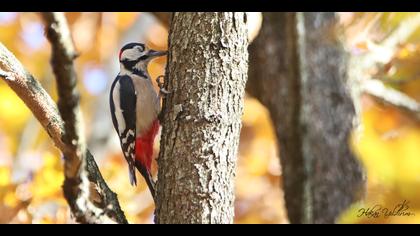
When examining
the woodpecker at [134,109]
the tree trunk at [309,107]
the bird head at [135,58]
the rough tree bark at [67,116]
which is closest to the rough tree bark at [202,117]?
the rough tree bark at [67,116]

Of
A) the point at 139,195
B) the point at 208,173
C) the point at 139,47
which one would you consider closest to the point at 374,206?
the point at 208,173

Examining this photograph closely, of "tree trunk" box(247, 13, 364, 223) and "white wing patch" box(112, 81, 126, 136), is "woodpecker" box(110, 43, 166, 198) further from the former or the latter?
"tree trunk" box(247, 13, 364, 223)

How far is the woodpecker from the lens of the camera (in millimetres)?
3389

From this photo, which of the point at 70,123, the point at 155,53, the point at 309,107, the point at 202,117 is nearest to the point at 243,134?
the point at 309,107

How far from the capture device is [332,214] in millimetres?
4398

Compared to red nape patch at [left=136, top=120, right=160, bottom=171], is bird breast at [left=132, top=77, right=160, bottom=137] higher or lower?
higher

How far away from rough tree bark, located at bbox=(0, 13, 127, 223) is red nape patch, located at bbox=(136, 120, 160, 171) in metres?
1.00

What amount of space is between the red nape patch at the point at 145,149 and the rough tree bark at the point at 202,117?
2.42 feet

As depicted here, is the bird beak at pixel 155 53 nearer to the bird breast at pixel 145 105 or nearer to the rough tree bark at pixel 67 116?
the bird breast at pixel 145 105

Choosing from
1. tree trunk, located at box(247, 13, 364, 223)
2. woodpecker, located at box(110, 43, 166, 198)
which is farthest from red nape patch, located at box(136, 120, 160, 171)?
tree trunk, located at box(247, 13, 364, 223)

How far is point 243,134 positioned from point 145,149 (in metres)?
4.02

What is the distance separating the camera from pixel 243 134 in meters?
7.45

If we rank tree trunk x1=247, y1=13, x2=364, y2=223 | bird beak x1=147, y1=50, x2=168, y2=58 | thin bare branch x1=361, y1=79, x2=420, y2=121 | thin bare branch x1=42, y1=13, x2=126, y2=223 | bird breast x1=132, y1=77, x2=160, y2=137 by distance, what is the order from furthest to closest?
1. thin bare branch x1=361, y1=79, x2=420, y2=121
2. tree trunk x1=247, y1=13, x2=364, y2=223
3. bird beak x1=147, y1=50, x2=168, y2=58
4. bird breast x1=132, y1=77, x2=160, y2=137
5. thin bare branch x1=42, y1=13, x2=126, y2=223
